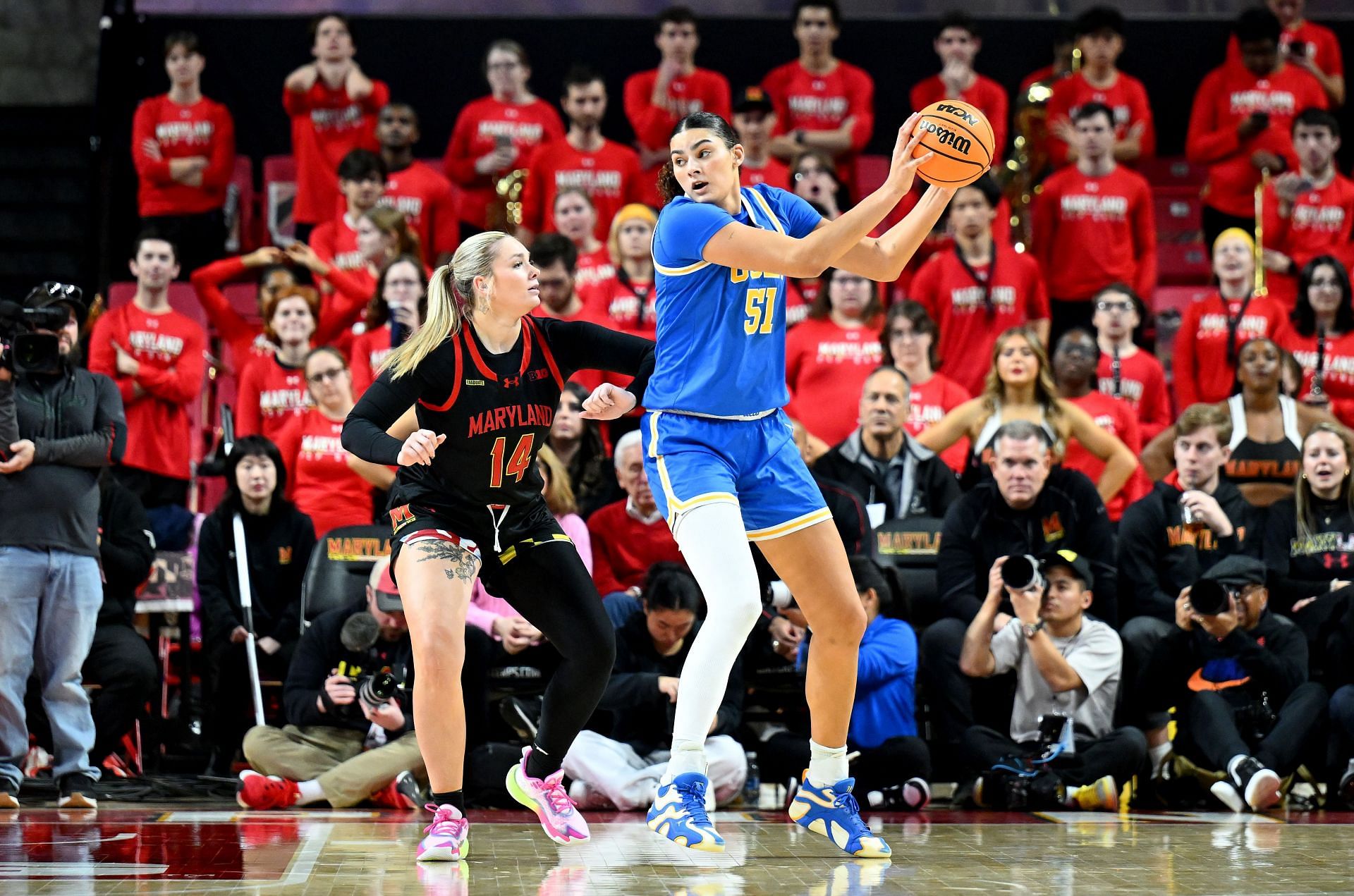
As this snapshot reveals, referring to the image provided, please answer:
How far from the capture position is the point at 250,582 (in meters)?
7.92

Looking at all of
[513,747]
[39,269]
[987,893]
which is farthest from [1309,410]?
[39,269]

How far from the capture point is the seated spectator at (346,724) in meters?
6.72

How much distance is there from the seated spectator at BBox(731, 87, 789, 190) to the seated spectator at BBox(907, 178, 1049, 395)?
3.91ft

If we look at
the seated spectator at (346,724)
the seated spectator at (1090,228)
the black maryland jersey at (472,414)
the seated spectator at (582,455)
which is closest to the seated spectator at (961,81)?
the seated spectator at (1090,228)

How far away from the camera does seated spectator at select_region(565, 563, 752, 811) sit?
6.65 meters

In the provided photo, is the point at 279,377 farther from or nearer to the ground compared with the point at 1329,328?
nearer to the ground

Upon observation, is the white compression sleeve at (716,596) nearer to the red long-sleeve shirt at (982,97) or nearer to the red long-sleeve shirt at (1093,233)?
the red long-sleeve shirt at (1093,233)

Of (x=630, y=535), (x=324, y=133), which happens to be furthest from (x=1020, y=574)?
(x=324, y=133)

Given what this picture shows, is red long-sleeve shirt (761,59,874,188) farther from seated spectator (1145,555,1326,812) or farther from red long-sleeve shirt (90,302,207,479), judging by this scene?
seated spectator (1145,555,1326,812)

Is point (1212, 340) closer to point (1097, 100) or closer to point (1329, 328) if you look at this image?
point (1329, 328)

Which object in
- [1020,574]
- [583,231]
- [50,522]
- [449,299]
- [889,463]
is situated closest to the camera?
[449,299]

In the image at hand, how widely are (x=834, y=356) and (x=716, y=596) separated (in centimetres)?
456

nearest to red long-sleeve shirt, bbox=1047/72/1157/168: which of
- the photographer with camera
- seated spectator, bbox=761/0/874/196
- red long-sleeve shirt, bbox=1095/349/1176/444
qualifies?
seated spectator, bbox=761/0/874/196

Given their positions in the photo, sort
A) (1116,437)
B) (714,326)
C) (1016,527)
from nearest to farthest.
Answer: (714,326) < (1016,527) < (1116,437)
